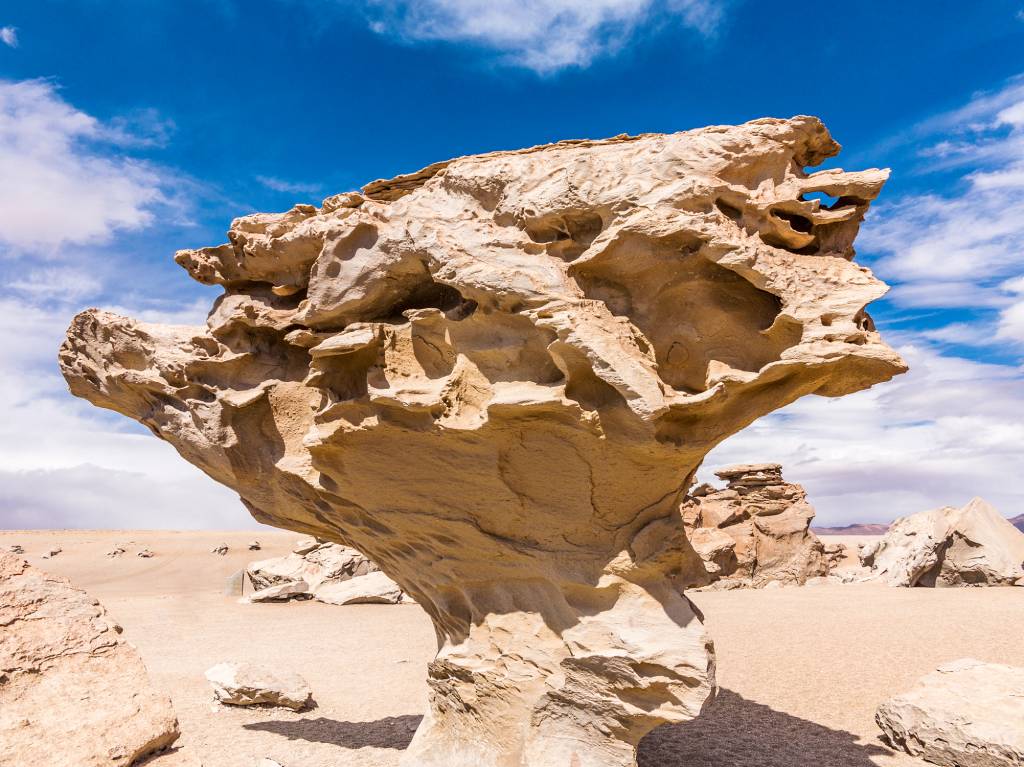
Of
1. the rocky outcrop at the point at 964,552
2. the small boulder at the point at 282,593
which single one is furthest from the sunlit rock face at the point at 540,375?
the rocky outcrop at the point at 964,552

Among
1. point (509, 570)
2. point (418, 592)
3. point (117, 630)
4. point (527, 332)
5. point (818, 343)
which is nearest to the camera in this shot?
point (117, 630)

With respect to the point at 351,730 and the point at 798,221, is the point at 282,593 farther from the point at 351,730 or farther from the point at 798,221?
the point at 798,221

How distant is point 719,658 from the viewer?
1217cm

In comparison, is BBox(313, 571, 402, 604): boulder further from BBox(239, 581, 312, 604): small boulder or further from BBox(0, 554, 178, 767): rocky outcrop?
BBox(0, 554, 178, 767): rocky outcrop

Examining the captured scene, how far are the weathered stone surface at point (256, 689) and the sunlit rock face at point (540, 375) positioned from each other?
2950 millimetres

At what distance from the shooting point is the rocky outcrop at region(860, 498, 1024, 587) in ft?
64.2

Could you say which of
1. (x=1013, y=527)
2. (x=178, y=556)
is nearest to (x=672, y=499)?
(x=1013, y=527)

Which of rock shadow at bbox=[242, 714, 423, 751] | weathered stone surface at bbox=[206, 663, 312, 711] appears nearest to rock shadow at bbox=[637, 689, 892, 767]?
rock shadow at bbox=[242, 714, 423, 751]

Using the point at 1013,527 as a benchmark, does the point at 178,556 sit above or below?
below

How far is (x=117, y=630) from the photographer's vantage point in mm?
4809

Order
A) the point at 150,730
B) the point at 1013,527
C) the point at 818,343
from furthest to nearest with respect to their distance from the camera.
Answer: the point at 1013,527
the point at 818,343
the point at 150,730

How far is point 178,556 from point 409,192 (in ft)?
94.9

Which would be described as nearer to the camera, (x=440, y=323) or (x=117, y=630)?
(x=117, y=630)

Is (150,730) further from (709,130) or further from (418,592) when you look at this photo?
(709,130)
